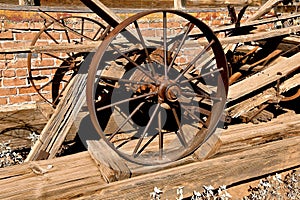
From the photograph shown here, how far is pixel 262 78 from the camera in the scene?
341 cm

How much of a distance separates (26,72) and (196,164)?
100 inches

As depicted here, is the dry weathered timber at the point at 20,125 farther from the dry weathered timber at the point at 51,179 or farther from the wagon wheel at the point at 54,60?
the dry weathered timber at the point at 51,179

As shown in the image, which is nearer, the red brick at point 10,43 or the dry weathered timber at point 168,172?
the dry weathered timber at point 168,172

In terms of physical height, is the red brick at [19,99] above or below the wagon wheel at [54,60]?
below

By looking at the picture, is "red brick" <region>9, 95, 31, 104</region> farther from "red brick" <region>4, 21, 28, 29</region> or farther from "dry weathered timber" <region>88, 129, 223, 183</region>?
"dry weathered timber" <region>88, 129, 223, 183</region>

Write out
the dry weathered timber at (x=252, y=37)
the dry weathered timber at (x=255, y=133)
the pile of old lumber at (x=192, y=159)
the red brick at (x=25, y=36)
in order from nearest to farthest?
the pile of old lumber at (x=192, y=159) → the dry weathered timber at (x=255, y=133) → the dry weathered timber at (x=252, y=37) → the red brick at (x=25, y=36)

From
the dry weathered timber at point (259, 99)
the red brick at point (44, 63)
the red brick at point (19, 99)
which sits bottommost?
the red brick at point (19, 99)

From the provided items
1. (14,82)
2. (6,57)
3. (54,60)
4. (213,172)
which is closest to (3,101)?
(14,82)

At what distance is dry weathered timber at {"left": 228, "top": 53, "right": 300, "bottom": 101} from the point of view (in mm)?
3296

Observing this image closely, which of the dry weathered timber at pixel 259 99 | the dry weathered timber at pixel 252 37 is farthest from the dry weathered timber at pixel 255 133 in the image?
the dry weathered timber at pixel 252 37

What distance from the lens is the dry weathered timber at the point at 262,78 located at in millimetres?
3296

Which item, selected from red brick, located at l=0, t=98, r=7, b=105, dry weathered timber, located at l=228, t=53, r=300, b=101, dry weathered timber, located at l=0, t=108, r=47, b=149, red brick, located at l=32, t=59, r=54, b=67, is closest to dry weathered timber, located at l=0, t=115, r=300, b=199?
dry weathered timber, located at l=228, t=53, r=300, b=101

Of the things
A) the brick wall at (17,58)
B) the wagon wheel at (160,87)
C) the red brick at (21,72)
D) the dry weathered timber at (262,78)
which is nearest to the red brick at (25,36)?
the brick wall at (17,58)

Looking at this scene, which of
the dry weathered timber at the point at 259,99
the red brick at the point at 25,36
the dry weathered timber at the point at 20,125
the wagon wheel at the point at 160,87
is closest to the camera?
the wagon wheel at the point at 160,87
